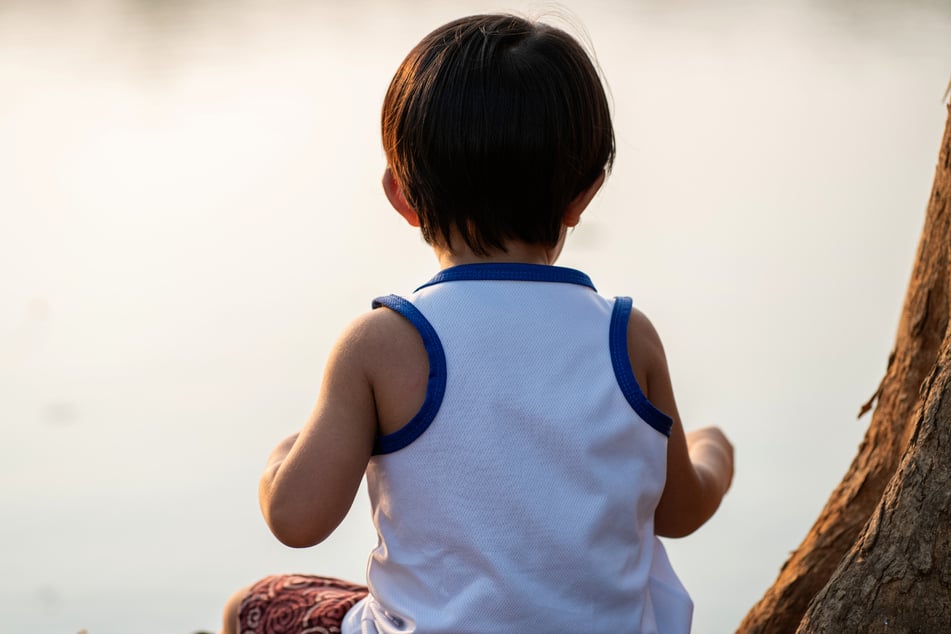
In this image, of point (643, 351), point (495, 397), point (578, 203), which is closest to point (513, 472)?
point (495, 397)

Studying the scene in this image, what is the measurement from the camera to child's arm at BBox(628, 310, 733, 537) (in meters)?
1.17

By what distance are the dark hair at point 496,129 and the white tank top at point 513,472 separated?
3.1 inches

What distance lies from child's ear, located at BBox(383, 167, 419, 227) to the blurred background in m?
0.25

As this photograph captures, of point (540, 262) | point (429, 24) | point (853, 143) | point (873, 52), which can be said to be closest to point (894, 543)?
point (540, 262)

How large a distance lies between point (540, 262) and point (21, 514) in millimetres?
1946

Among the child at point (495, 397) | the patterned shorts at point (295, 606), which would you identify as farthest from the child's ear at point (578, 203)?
the patterned shorts at point (295, 606)

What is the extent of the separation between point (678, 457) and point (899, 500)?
0.22m

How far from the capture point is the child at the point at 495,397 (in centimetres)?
109

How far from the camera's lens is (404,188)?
3.98 feet

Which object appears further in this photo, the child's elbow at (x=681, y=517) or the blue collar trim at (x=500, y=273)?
the child's elbow at (x=681, y=517)

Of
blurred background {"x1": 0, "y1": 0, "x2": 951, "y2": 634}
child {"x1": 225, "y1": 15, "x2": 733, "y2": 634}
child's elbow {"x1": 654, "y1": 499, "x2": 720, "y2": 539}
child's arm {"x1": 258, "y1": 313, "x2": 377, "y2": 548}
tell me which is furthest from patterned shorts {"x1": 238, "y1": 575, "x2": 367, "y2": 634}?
blurred background {"x1": 0, "y1": 0, "x2": 951, "y2": 634}

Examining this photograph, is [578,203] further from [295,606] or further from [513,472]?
[295,606]

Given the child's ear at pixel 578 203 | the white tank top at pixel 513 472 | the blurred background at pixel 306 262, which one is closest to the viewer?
the white tank top at pixel 513 472

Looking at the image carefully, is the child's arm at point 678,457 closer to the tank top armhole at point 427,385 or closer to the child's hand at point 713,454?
the child's hand at point 713,454
